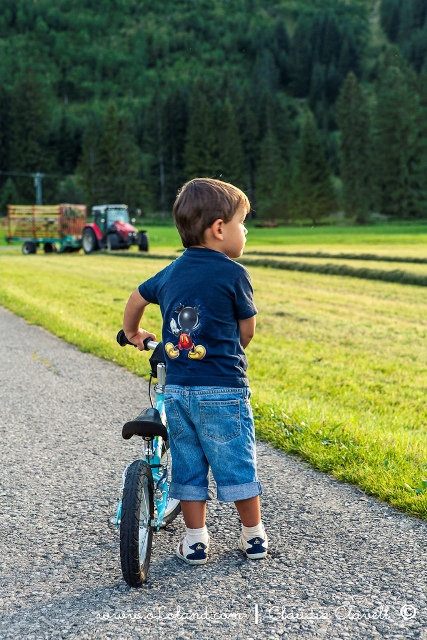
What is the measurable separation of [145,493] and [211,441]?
37 cm

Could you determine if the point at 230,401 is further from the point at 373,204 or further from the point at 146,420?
the point at 373,204

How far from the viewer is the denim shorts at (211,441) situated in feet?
11.0

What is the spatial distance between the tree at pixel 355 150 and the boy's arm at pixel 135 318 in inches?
3266

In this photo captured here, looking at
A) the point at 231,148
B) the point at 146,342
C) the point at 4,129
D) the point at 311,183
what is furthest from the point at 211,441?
the point at 4,129

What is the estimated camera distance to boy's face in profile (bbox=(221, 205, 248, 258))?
132 inches

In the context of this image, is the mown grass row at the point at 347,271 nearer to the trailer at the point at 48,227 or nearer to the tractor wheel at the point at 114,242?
the tractor wheel at the point at 114,242

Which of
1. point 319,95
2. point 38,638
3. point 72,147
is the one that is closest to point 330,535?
point 38,638

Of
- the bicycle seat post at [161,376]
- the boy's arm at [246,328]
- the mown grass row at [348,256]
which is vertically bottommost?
the mown grass row at [348,256]

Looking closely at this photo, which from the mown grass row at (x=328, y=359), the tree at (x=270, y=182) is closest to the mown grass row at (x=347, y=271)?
the mown grass row at (x=328, y=359)

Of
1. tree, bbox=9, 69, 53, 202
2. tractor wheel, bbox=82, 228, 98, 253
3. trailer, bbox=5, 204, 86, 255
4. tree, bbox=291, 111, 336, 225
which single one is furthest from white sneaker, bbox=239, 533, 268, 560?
tree, bbox=9, 69, 53, 202

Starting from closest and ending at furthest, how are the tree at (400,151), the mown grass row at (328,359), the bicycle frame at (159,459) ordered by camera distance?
the bicycle frame at (159,459)
the mown grass row at (328,359)
the tree at (400,151)

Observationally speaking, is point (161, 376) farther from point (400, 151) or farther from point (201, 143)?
point (201, 143)

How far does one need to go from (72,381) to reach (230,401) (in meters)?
4.62

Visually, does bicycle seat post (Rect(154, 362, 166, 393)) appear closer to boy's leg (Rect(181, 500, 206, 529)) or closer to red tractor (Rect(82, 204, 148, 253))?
boy's leg (Rect(181, 500, 206, 529))
